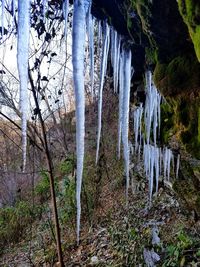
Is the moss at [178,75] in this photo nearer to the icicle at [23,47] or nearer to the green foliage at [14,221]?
the icicle at [23,47]

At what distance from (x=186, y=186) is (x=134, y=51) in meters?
1.64

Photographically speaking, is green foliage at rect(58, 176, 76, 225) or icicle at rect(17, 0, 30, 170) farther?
green foliage at rect(58, 176, 76, 225)

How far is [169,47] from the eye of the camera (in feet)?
9.50

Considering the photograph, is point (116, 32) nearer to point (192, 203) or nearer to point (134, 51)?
point (134, 51)

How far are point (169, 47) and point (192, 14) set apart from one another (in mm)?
813

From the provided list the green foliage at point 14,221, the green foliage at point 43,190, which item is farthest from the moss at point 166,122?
the green foliage at point 43,190

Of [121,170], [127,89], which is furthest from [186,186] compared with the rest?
[121,170]

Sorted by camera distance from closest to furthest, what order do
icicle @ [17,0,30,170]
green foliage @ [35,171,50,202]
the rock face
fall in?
icicle @ [17,0,30,170] → the rock face → green foliage @ [35,171,50,202]

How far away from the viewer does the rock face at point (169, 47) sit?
7.95 ft

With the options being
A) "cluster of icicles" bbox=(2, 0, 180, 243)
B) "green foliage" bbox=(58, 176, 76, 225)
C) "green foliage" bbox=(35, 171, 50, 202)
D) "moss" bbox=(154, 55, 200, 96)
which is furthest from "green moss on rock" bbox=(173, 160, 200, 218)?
"green foliage" bbox=(35, 171, 50, 202)

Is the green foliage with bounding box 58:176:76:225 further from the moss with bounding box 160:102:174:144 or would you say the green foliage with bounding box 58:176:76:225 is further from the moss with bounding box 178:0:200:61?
the moss with bounding box 178:0:200:61

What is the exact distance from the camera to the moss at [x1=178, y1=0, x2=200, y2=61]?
2.03 m

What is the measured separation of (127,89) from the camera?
3084 millimetres

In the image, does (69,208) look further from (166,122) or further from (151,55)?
(151,55)
